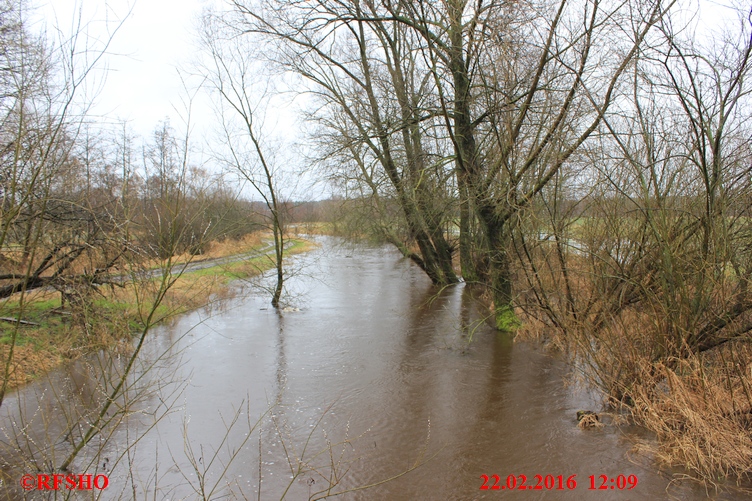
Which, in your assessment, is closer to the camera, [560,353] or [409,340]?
[560,353]

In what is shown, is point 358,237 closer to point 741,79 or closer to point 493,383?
point 493,383

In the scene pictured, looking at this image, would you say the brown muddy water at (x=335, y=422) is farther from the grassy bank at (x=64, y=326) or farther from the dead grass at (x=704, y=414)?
the grassy bank at (x=64, y=326)

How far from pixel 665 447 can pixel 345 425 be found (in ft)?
13.1

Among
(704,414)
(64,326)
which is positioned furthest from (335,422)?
(64,326)

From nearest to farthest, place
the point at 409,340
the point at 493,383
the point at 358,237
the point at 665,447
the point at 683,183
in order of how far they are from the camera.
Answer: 1. the point at 665,447
2. the point at 683,183
3. the point at 493,383
4. the point at 409,340
5. the point at 358,237

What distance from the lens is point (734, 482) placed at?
4863mm

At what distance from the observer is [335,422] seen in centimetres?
718

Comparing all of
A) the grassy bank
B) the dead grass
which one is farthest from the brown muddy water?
the grassy bank

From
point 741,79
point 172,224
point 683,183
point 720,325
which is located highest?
point 741,79

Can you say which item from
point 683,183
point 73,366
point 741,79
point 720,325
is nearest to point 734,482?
point 720,325

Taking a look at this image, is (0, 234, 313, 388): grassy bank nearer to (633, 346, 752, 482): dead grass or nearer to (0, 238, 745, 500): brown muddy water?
(0, 238, 745, 500): brown muddy water

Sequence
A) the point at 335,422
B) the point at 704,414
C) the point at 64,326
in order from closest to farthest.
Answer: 1. the point at 704,414
2. the point at 335,422
3. the point at 64,326

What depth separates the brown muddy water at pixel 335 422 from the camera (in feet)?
17.5

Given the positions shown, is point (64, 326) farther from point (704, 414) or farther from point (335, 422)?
point (704, 414)
